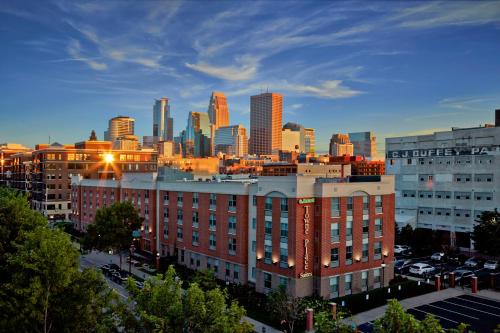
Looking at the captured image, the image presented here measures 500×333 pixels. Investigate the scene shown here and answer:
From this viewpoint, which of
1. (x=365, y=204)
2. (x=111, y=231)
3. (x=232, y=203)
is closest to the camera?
(x=365, y=204)

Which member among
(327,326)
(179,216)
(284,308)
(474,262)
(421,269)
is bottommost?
(474,262)

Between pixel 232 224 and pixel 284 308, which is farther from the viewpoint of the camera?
pixel 232 224

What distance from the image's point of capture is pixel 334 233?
5272 centimetres

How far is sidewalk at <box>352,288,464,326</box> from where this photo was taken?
154ft

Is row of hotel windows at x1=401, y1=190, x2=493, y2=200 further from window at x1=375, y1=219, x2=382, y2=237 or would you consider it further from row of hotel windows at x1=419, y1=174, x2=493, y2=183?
Answer: window at x1=375, y1=219, x2=382, y2=237

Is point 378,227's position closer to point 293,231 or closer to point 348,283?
point 348,283

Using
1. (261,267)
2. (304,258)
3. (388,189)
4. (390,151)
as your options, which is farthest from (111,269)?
(390,151)

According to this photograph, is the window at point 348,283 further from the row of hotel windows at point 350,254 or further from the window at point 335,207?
the window at point 335,207

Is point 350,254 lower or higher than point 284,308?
higher

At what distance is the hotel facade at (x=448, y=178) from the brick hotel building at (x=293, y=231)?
128ft

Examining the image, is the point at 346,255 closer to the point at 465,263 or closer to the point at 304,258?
the point at 304,258

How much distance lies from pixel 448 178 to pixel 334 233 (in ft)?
172

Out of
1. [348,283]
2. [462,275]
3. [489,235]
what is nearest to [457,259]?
[489,235]

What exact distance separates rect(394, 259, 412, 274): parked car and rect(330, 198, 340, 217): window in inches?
898
